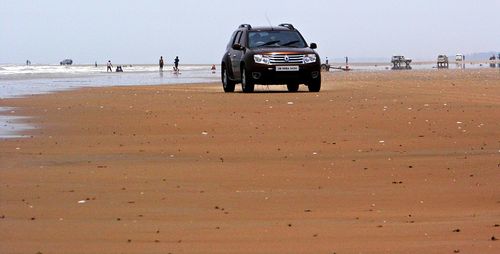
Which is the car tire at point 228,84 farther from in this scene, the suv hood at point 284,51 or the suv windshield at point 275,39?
the suv hood at point 284,51

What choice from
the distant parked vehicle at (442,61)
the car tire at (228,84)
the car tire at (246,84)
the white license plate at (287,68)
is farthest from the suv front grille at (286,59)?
the distant parked vehicle at (442,61)

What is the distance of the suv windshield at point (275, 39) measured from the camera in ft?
94.6

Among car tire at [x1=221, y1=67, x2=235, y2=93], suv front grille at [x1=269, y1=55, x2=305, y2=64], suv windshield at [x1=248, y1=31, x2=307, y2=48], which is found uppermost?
suv windshield at [x1=248, y1=31, x2=307, y2=48]

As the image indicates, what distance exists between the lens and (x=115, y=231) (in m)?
7.86

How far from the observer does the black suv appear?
28.0 m

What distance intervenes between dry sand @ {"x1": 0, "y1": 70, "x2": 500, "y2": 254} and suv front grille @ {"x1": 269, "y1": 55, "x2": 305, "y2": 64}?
861cm

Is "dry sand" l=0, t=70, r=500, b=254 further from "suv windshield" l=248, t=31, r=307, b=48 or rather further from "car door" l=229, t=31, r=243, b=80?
"car door" l=229, t=31, r=243, b=80

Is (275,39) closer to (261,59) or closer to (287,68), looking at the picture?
(261,59)

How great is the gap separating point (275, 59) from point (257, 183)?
17.7 meters

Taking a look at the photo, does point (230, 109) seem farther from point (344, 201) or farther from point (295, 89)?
point (344, 201)

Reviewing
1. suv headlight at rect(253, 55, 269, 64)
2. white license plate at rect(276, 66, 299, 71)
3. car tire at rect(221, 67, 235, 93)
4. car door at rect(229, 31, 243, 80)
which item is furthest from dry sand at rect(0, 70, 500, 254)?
car tire at rect(221, 67, 235, 93)

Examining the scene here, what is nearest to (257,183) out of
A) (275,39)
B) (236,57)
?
(275,39)

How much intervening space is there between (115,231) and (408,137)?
739 cm

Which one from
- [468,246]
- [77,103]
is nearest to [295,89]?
[77,103]
